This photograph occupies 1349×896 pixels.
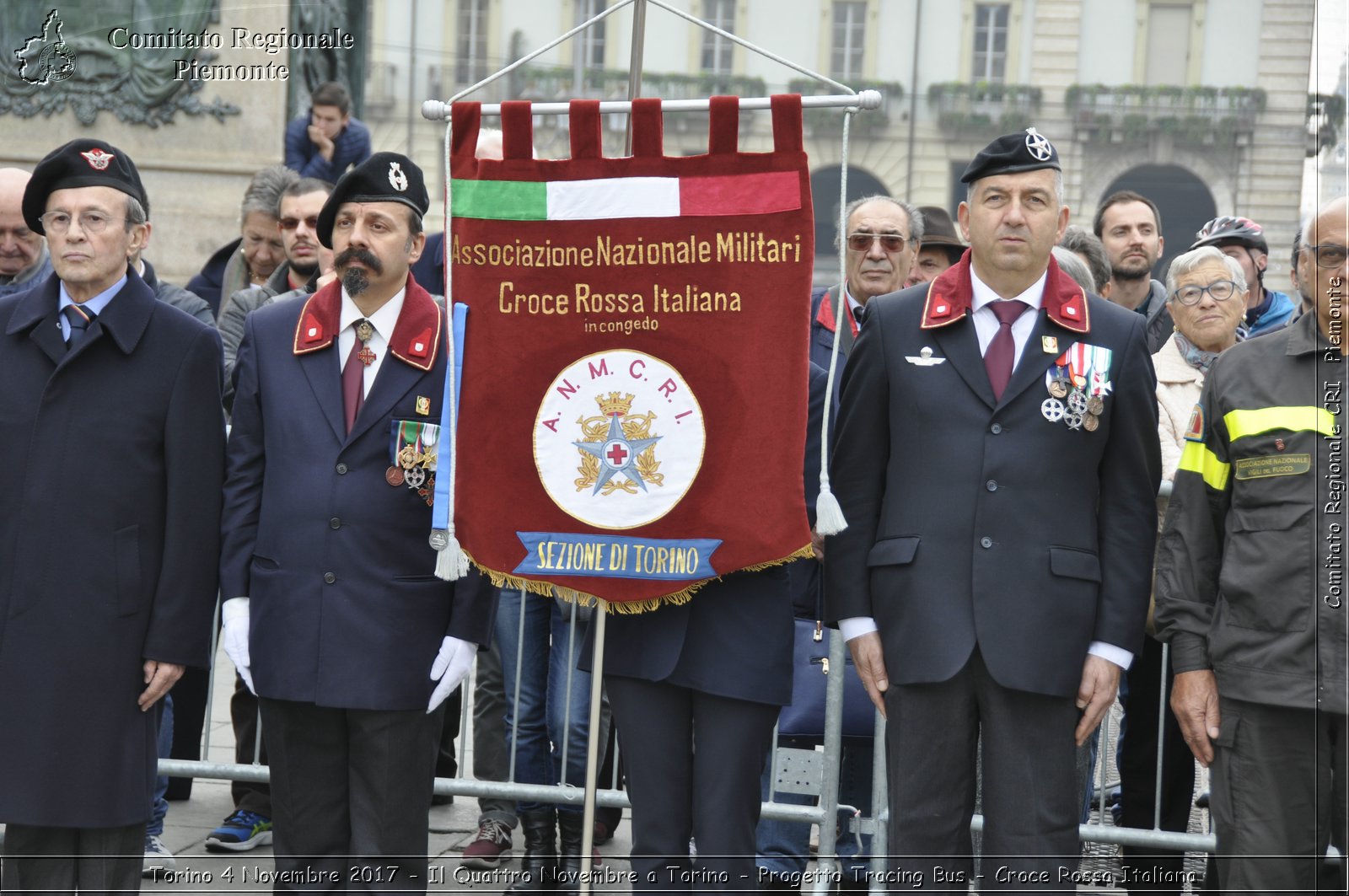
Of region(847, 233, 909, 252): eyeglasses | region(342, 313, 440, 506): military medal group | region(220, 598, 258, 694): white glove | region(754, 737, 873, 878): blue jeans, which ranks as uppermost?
region(847, 233, 909, 252): eyeglasses

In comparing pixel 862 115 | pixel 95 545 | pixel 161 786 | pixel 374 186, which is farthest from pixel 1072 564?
pixel 862 115

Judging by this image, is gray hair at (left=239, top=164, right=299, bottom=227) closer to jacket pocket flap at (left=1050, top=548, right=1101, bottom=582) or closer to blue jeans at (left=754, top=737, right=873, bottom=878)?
blue jeans at (left=754, top=737, right=873, bottom=878)

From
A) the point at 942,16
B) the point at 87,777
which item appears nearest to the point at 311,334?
the point at 87,777

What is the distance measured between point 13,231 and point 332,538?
243 cm

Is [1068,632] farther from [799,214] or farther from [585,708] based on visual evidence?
[585,708]

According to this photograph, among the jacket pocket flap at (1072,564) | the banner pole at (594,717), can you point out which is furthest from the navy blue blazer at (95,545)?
the jacket pocket flap at (1072,564)

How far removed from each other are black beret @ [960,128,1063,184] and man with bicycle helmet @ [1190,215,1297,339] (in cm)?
270

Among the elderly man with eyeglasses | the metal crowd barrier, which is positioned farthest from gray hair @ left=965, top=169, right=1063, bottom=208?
the metal crowd barrier

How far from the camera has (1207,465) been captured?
4004mm

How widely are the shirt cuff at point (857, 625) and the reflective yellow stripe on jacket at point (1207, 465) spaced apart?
2.93 feet

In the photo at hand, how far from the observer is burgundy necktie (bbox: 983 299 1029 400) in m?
4.00

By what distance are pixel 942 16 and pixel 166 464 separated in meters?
45.6

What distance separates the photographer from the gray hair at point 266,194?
6.97 metres

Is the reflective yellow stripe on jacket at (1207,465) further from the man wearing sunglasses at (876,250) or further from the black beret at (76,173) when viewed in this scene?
the black beret at (76,173)
